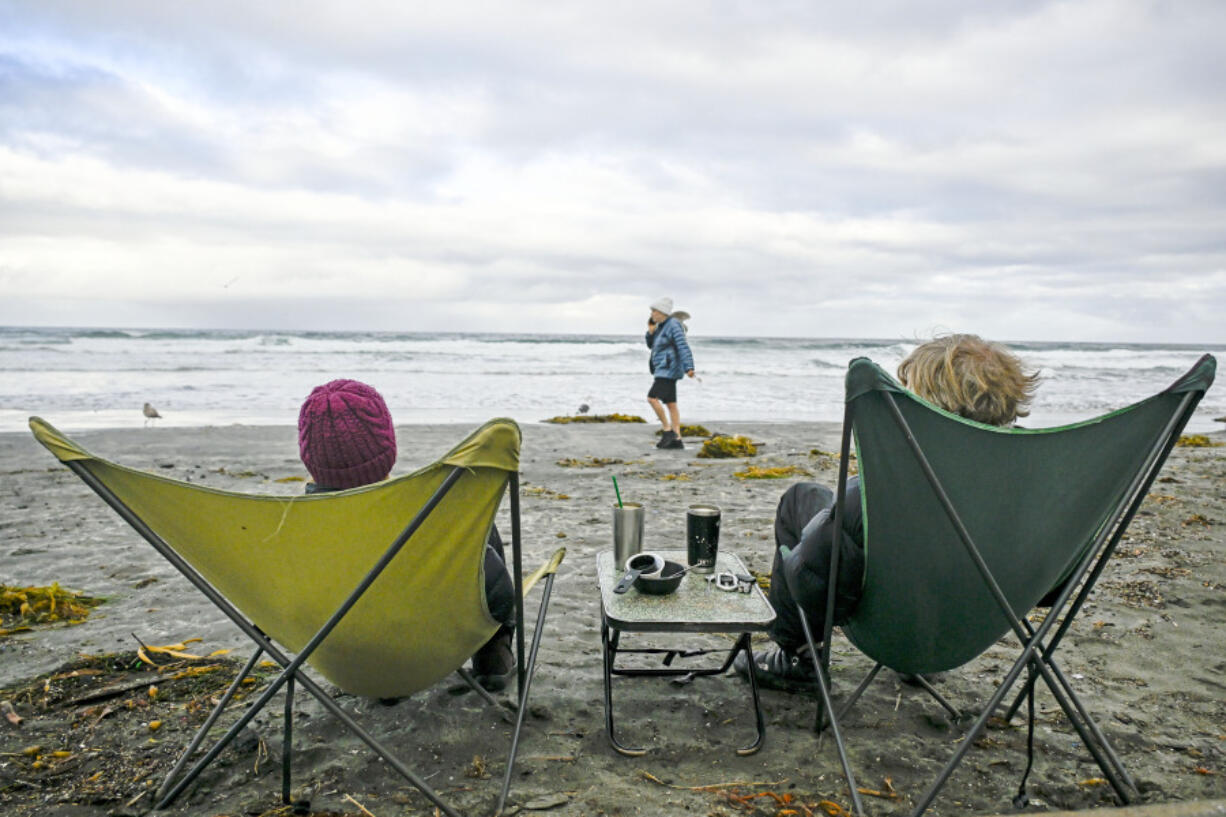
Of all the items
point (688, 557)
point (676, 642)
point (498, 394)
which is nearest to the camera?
point (688, 557)

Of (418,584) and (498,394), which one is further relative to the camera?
(498,394)

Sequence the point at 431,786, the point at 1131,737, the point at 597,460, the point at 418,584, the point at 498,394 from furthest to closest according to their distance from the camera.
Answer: the point at 498,394, the point at 597,460, the point at 1131,737, the point at 431,786, the point at 418,584

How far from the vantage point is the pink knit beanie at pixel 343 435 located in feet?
7.44

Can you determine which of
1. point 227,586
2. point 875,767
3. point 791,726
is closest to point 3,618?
point 227,586

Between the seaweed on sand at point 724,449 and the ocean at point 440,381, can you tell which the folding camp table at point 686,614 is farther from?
the ocean at point 440,381

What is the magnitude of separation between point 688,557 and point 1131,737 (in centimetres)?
147

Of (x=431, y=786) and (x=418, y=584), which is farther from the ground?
(x=418, y=584)

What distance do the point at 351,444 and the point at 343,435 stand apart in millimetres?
38

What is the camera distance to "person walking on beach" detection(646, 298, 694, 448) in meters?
9.36

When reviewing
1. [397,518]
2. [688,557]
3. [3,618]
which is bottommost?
[3,618]

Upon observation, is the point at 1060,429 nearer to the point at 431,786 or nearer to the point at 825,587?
the point at 825,587

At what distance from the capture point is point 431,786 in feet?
6.98

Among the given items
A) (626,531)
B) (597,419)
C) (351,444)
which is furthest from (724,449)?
(351,444)

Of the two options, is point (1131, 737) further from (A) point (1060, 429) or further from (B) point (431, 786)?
(B) point (431, 786)
